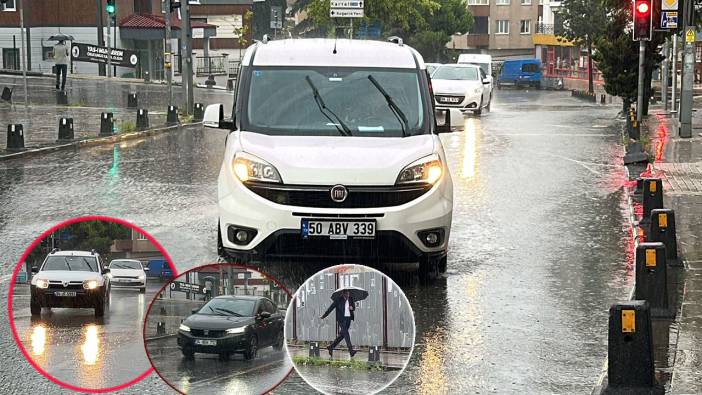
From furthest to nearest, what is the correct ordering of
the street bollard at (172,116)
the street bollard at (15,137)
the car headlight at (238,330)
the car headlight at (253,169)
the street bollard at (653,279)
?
1. the street bollard at (172,116)
2. the street bollard at (15,137)
3. the car headlight at (253,169)
4. the street bollard at (653,279)
5. the car headlight at (238,330)

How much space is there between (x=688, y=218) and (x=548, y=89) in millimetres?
63299

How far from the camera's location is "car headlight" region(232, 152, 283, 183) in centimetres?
971

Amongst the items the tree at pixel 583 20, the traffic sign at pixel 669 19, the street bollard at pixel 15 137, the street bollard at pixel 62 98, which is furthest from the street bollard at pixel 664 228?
the tree at pixel 583 20

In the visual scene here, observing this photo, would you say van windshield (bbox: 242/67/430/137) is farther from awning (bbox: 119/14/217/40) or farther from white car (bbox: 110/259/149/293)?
awning (bbox: 119/14/217/40)

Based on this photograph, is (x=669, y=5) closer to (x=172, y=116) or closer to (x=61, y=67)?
(x=172, y=116)

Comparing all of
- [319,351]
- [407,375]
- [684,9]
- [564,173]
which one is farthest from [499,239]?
[684,9]

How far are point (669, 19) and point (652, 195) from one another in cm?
1463

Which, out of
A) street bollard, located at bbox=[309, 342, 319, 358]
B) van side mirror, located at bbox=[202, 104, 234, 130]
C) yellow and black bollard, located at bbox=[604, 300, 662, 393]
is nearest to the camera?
street bollard, located at bbox=[309, 342, 319, 358]

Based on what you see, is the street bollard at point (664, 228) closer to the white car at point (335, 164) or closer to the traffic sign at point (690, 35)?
the white car at point (335, 164)

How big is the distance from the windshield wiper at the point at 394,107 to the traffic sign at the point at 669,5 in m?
17.6

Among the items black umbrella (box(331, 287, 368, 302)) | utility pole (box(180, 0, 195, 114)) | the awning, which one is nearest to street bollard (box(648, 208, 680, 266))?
black umbrella (box(331, 287, 368, 302))

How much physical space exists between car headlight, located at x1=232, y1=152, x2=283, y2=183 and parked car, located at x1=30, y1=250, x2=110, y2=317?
5244 mm

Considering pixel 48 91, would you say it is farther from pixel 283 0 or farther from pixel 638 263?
pixel 283 0

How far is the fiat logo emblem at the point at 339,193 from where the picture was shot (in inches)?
374
